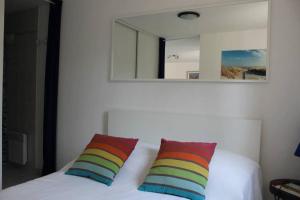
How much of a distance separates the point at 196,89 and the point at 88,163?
117 cm

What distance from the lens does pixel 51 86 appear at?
3.29 metres

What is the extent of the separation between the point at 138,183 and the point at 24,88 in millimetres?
2659

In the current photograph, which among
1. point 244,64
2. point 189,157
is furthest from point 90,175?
point 244,64

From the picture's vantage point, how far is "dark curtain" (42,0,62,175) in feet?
10.8

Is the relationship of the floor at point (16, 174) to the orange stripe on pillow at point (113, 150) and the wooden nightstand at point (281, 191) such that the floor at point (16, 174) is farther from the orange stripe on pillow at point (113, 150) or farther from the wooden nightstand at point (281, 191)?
the wooden nightstand at point (281, 191)

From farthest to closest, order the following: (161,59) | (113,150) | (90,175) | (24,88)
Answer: (24,88)
(161,59)
(113,150)
(90,175)

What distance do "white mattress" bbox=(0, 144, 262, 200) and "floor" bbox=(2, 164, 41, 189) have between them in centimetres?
152

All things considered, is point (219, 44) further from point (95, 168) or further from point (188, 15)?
point (95, 168)

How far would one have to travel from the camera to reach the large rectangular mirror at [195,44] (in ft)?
7.52

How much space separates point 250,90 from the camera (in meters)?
2.31

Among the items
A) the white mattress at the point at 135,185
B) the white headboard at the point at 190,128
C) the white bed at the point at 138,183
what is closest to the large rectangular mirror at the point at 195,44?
the white headboard at the point at 190,128

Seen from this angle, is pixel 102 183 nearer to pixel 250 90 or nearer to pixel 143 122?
pixel 143 122

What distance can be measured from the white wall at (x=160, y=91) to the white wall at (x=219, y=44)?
0.30ft

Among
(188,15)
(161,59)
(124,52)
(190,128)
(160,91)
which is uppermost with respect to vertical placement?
(188,15)
